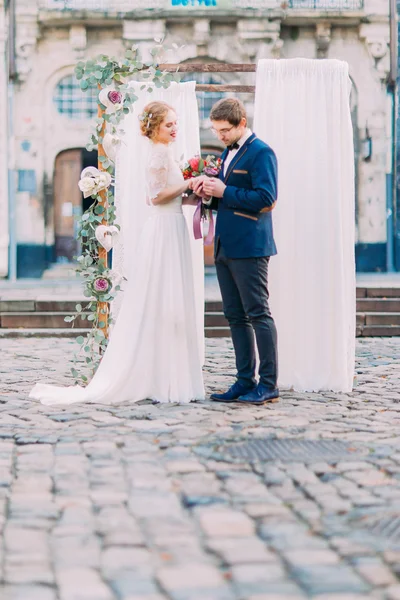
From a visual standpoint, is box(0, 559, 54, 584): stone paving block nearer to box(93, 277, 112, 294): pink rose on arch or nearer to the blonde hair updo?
the blonde hair updo

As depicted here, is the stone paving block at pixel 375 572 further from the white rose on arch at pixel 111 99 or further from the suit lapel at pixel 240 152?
the white rose on arch at pixel 111 99

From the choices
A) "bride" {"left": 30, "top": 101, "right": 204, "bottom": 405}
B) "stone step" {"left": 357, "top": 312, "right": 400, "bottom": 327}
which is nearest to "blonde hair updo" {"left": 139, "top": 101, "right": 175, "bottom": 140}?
"bride" {"left": 30, "top": 101, "right": 204, "bottom": 405}

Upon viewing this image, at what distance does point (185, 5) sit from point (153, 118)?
Answer: 15317mm

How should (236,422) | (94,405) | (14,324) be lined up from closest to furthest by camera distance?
(236,422)
(94,405)
(14,324)

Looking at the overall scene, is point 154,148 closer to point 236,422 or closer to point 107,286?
point 107,286

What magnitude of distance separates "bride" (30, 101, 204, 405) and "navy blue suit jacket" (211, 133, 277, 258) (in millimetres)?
397

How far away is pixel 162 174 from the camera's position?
271 inches

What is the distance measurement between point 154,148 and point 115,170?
3.22ft

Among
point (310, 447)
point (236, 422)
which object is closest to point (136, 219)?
point (236, 422)

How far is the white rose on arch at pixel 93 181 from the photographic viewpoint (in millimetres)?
7512

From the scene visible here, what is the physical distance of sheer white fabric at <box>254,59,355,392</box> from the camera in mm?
7551

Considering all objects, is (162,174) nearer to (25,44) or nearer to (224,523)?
(224,523)

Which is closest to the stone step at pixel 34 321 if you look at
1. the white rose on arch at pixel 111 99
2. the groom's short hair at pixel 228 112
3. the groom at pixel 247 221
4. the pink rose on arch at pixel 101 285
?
the pink rose on arch at pixel 101 285

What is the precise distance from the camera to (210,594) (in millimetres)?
3088
